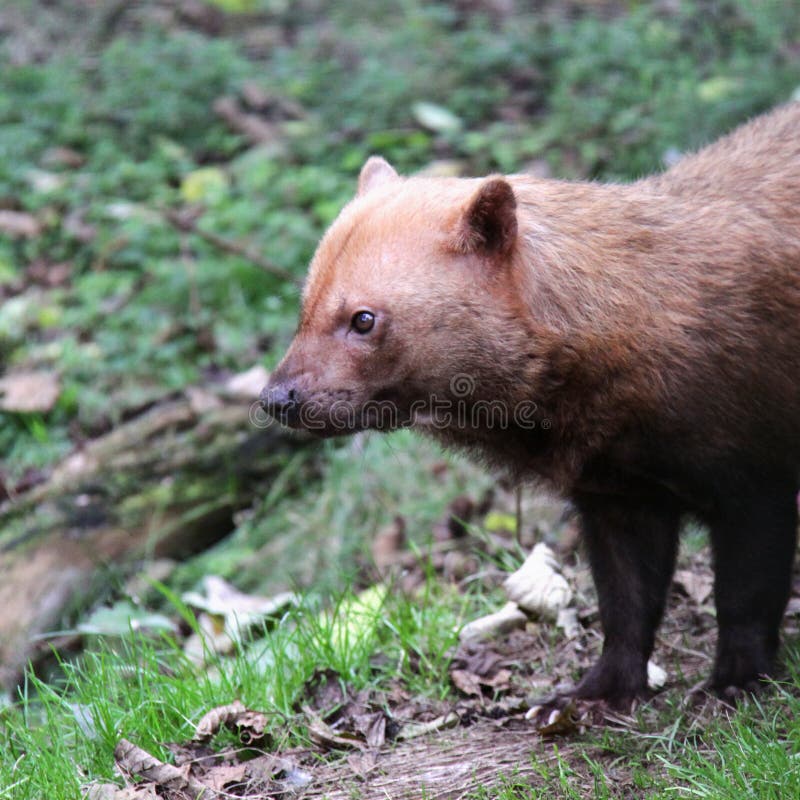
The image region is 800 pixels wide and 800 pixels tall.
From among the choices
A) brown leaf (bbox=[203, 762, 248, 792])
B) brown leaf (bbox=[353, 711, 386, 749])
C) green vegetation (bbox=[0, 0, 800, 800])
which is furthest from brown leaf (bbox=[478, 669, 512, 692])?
brown leaf (bbox=[203, 762, 248, 792])

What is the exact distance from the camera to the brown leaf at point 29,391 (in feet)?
26.1

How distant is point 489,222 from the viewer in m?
4.09

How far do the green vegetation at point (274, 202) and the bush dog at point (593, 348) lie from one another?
0.75 meters

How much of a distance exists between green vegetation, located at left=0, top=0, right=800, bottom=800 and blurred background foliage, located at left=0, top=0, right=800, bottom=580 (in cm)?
2

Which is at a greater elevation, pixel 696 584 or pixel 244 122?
pixel 244 122

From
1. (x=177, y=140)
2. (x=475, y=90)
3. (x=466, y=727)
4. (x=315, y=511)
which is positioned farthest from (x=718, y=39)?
(x=466, y=727)

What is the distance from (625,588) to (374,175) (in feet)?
6.10

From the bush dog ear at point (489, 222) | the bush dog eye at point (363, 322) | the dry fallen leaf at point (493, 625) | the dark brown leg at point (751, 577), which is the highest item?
the bush dog ear at point (489, 222)

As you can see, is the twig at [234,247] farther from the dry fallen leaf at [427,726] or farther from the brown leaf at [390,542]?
the dry fallen leaf at [427,726]

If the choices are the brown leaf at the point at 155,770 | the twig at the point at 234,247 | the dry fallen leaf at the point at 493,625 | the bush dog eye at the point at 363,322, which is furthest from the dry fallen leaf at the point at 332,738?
the twig at the point at 234,247

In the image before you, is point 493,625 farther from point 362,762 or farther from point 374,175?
point 374,175

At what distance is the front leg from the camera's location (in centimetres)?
458

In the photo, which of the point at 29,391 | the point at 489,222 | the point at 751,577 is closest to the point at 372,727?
the point at 751,577

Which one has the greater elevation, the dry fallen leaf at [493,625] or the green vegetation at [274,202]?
the green vegetation at [274,202]
